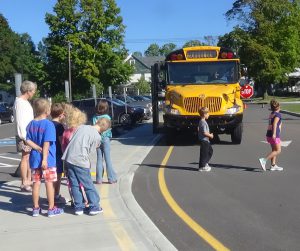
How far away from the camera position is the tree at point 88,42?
56.7m

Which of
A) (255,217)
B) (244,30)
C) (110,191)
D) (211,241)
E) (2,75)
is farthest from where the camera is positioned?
(2,75)

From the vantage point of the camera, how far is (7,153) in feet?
53.1

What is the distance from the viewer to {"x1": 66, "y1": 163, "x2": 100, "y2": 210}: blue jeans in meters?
6.90

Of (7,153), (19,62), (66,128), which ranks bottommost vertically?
(7,153)

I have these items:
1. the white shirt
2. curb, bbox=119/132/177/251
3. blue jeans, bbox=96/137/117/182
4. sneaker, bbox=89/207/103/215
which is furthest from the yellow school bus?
sneaker, bbox=89/207/103/215

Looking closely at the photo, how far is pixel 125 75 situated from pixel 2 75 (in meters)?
23.7

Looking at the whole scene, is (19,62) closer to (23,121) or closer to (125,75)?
(125,75)

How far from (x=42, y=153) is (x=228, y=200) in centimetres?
298

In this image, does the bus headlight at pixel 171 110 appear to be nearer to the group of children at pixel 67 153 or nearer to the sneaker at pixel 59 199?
the sneaker at pixel 59 199

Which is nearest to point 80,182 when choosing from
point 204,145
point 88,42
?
point 204,145

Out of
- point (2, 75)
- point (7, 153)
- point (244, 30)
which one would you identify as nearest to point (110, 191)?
point (7, 153)

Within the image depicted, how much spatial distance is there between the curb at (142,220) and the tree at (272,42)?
5707 centimetres

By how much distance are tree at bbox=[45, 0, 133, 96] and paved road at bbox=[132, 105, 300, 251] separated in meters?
44.4

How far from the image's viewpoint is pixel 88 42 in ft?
191
